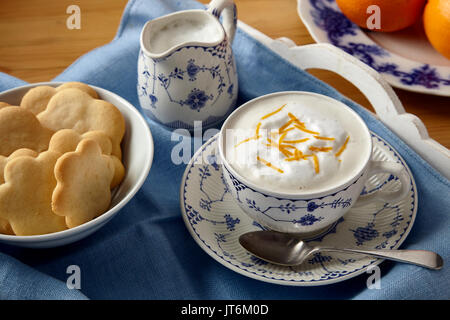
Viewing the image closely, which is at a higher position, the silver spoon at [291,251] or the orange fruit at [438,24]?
the orange fruit at [438,24]

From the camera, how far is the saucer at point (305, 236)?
2.30 feet

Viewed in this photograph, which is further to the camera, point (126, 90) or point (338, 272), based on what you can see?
point (126, 90)

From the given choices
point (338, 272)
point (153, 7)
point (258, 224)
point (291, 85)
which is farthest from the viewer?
point (153, 7)

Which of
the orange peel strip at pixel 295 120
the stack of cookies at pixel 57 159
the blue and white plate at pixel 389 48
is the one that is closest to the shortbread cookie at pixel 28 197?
the stack of cookies at pixel 57 159

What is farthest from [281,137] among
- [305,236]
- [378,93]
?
[378,93]

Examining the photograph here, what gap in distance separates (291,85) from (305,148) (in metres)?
0.33

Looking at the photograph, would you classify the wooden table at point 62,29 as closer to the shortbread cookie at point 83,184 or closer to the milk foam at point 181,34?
the milk foam at point 181,34

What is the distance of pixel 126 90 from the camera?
3.46 feet

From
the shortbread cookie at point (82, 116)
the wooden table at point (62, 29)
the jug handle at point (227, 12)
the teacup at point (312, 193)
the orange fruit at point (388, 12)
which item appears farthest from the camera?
the wooden table at point (62, 29)

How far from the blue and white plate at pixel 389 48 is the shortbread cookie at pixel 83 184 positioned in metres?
0.61

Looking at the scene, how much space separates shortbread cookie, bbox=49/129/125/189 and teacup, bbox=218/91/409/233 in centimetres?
17

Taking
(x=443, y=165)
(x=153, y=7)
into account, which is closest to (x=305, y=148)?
(x=443, y=165)

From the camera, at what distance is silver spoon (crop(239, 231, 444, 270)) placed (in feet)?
2.24
